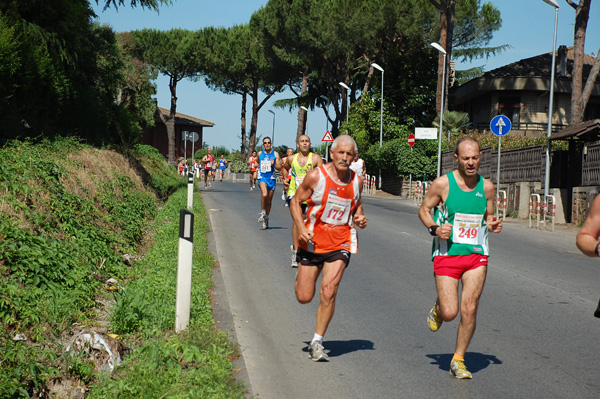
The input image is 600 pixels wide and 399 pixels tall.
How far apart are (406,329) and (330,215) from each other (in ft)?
5.83

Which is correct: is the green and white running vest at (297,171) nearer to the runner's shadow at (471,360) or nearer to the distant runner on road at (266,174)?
the distant runner on road at (266,174)

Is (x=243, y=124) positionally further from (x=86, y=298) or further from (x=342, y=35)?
(x=86, y=298)

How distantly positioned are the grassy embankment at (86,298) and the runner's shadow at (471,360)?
169 centimetres

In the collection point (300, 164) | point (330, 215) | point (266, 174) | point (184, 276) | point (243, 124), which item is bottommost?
point (184, 276)

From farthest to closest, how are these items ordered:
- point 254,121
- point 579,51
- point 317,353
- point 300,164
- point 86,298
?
point 254,121 → point 579,51 → point 300,164 → point 86,298 → point 317,353

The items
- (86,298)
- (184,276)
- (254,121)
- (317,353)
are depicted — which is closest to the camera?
(317,353)

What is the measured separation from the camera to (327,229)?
6.15m

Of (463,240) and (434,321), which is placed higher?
(463,240)

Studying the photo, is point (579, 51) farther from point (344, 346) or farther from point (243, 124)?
point (243, 124)

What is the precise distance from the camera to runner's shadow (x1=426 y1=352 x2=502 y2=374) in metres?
5.95

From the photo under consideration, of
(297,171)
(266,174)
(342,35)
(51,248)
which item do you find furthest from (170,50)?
(51,248)

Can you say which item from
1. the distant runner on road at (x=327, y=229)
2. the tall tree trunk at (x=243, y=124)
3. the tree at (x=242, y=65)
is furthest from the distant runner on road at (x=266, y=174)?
the tall tree trunk at (x=243, y=124)

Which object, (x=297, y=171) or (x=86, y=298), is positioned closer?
(x=86, y=298)

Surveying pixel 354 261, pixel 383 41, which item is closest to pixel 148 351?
pixel 354 261
